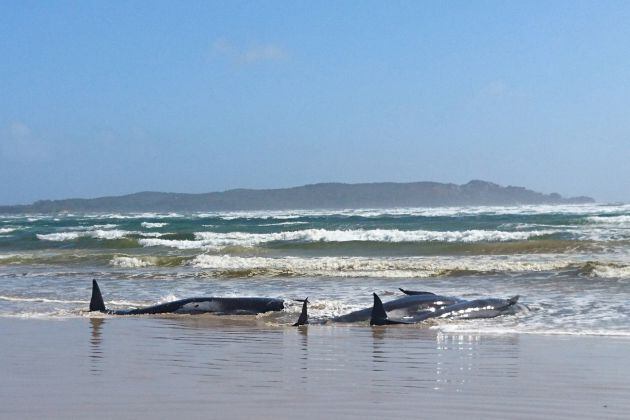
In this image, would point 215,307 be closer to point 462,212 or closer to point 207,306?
point 207,306

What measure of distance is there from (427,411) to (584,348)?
3.57 meters

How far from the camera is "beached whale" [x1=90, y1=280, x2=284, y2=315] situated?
1265 centimetres

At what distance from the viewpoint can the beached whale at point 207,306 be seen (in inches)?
498

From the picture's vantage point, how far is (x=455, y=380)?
6676 mm

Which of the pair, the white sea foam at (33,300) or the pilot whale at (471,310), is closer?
the pilot whale at (471,310)

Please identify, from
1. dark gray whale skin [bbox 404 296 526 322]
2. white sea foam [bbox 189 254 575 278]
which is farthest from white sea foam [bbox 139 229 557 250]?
dark gray whale skin [bbox 404 296 526 322]

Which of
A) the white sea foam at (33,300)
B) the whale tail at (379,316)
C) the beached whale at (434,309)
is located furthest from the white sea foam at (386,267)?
the whale tail at (379,316)

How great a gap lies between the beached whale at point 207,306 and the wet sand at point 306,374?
2037 mm

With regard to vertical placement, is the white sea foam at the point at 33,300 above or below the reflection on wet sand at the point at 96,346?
below

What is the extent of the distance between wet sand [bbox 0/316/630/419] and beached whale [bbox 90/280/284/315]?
204 centimetres

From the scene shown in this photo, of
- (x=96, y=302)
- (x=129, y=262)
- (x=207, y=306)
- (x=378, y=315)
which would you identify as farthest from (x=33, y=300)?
(x=129, y=262)

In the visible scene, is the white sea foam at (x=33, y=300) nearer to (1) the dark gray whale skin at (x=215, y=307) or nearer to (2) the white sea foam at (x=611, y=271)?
(1) the dark gray whale skin at (x=215, y=307)

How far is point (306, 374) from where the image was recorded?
700cm

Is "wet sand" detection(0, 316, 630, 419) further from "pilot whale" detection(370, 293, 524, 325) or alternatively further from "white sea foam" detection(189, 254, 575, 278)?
"white sea foam" detection(189, 254, 575, 278)
